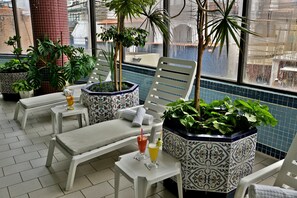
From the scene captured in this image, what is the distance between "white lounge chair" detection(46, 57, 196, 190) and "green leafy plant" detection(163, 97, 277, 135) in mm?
513

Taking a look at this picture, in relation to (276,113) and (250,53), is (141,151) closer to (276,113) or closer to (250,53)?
(276,113)

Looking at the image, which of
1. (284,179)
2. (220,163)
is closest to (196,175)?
(220,163)

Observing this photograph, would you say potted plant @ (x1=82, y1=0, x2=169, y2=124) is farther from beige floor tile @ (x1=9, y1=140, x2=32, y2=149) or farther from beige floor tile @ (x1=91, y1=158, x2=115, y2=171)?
beige floor tile @ (x1=9, y1=140, x2=32, y2=149)

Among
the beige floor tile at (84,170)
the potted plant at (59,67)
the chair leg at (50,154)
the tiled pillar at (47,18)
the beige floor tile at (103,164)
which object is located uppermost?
the tiled pillar at (47,18)

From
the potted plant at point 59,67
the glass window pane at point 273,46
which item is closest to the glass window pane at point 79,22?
the potted plant at point 59,67

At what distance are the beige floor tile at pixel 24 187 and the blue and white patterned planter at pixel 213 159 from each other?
4.61 ft

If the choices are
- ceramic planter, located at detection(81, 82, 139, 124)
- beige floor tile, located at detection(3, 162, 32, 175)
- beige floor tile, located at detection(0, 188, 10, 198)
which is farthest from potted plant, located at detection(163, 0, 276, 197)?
beige floor tile, located at detection(3, 162, 32, 175)

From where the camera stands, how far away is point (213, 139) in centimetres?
197

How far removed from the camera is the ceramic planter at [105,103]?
3469 millimetres

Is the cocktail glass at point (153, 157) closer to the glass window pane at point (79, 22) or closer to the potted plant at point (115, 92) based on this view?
the potted plant at point (115, 92)

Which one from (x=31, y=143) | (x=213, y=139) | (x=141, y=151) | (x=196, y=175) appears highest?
(x=213, y=139)

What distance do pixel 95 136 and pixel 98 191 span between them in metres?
0.54

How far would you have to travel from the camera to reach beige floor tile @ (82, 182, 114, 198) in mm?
2357

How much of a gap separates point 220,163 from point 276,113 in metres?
1.27
